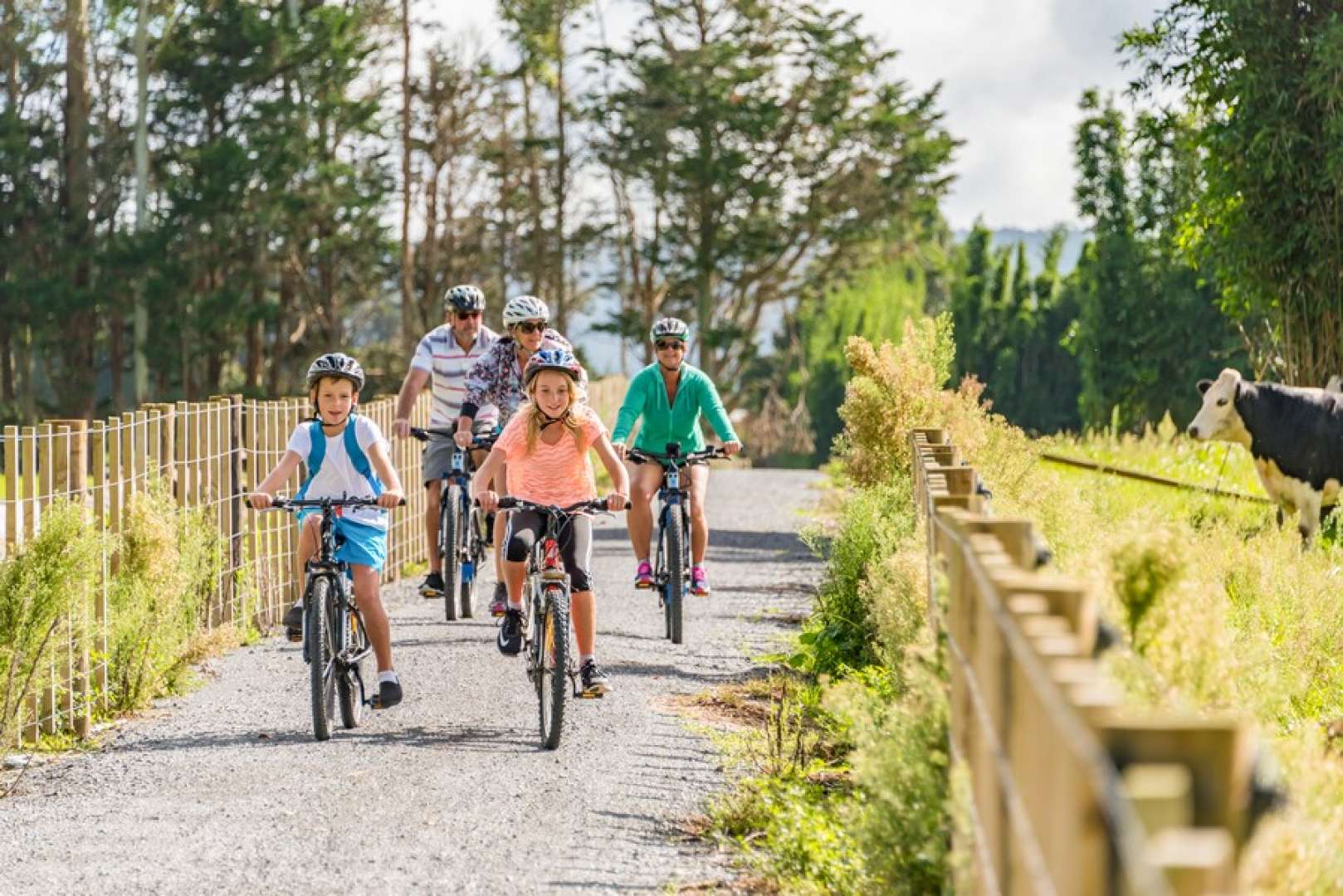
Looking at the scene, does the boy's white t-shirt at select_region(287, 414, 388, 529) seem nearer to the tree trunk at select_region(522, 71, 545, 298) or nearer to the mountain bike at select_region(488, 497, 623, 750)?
the mountain bike at select_region(488, 497, 623, 750)

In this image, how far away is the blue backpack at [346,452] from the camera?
886 centimetres

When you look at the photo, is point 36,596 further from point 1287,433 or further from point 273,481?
Answer: point 1287,433

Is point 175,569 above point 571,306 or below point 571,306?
below

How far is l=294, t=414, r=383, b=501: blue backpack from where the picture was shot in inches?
349

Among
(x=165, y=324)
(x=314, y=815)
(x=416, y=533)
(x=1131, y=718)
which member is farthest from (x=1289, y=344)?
(x=165, y=324)

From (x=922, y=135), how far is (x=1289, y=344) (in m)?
26.5

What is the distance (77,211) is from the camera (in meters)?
43.1

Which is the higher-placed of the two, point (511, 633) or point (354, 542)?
point (354, 542)

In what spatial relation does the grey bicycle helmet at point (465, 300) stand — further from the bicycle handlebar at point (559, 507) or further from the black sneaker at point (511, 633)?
the bicycle handlebar at point (559, 507)

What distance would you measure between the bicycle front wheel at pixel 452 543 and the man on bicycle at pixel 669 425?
1.15 metres

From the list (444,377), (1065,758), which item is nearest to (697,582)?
(444,377)

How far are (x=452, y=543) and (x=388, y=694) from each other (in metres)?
3.68

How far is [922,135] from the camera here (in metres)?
47.9

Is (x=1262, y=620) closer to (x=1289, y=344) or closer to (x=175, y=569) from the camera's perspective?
(x=175, y=569)
